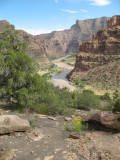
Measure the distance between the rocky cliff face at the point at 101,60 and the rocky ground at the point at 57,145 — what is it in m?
60.1

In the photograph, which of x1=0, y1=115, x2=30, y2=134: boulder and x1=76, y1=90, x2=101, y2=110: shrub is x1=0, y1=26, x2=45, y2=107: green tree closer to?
x1=0, y1=115, x2=30, y2=134: boulder

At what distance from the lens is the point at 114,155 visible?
1018cm

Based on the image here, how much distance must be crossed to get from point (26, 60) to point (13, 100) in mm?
3840

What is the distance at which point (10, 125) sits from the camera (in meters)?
12.1

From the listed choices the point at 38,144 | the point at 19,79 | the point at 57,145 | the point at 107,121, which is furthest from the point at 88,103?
the point at 38,144

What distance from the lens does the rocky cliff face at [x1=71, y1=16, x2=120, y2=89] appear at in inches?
3055

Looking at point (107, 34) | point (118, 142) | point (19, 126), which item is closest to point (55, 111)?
point (19, 126)

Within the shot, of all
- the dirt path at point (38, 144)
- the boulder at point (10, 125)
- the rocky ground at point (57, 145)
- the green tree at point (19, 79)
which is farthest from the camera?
the green tree at point (19, 79)

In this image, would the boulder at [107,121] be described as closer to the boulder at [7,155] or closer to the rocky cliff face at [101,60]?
the boulder at [7,155]

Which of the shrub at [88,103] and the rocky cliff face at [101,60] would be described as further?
the rocky cliff face at [101,60]

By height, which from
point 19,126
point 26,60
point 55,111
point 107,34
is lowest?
A: point 55,111

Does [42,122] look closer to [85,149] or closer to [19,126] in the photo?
[19,126]

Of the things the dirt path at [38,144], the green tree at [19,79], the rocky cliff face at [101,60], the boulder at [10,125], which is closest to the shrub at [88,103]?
the green tree at [19,79]

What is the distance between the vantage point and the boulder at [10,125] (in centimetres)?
1198
